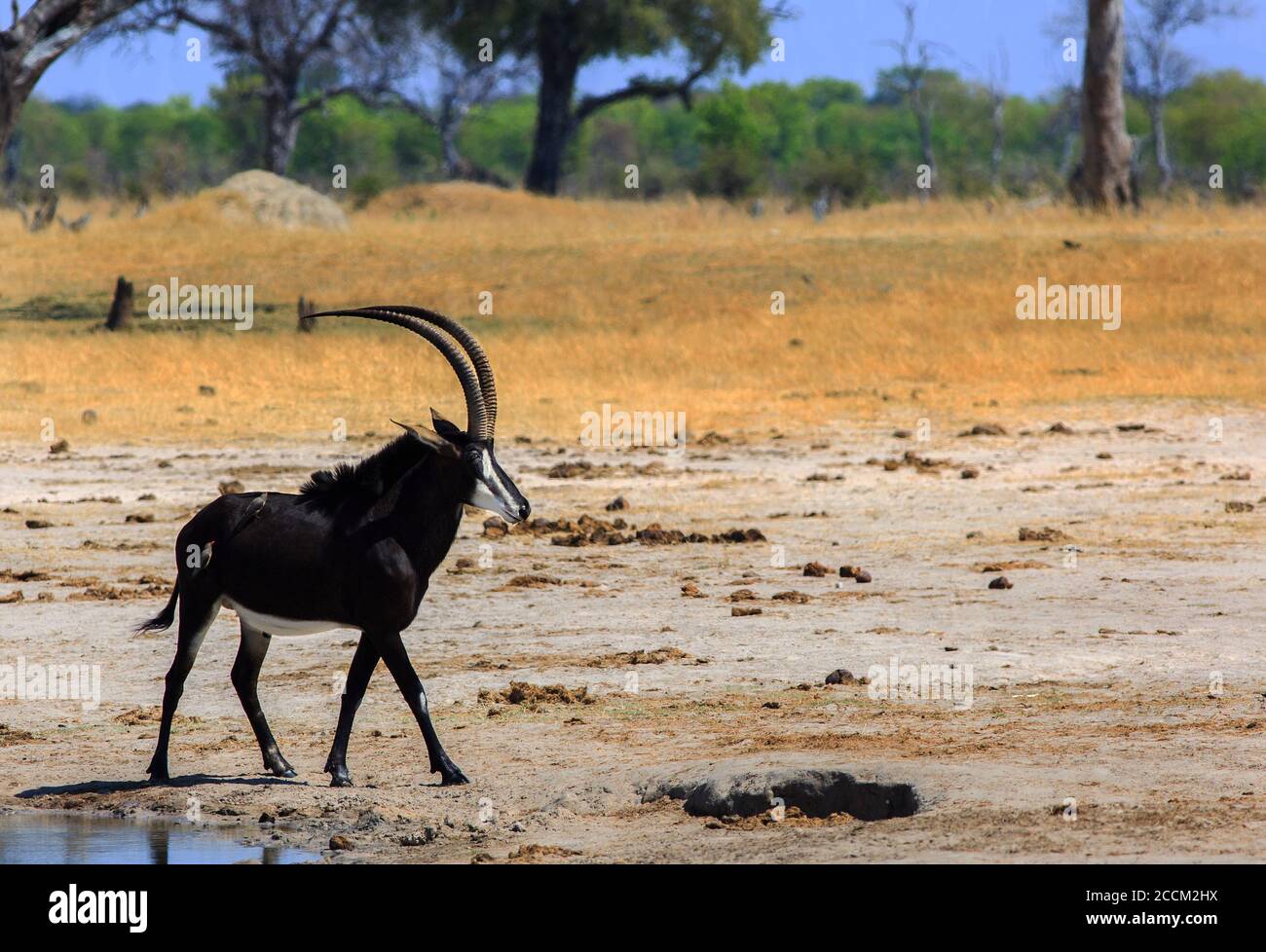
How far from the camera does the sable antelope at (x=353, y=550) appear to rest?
291 inches

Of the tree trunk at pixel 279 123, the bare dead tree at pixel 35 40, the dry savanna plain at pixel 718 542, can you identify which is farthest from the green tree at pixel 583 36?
the bare dead tree at pixel 35 40

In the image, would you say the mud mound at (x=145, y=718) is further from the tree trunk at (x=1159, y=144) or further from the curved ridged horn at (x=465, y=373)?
the tree trunk at (x=1159, y=144)

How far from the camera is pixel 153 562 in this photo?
12.6 m

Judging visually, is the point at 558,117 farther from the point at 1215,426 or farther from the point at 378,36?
the point at 1215,426

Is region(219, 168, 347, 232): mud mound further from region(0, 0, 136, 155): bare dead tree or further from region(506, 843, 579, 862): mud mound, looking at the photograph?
region(506, 843, 579, 862): mud mound

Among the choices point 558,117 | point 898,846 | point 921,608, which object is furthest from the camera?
point 558,117

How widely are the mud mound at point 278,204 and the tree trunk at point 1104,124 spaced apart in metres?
12.3

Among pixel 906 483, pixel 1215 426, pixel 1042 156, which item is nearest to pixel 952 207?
pixel 1215 426

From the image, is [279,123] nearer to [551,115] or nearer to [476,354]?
[551,115]

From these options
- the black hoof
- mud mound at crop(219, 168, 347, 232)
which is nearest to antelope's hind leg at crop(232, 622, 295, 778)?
the black hoof

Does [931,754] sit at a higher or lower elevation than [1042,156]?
lower

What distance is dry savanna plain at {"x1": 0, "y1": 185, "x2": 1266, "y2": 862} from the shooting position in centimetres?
720

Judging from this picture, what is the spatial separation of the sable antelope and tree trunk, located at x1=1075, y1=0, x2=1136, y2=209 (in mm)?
26159

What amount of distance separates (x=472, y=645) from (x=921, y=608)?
8.30 feet
